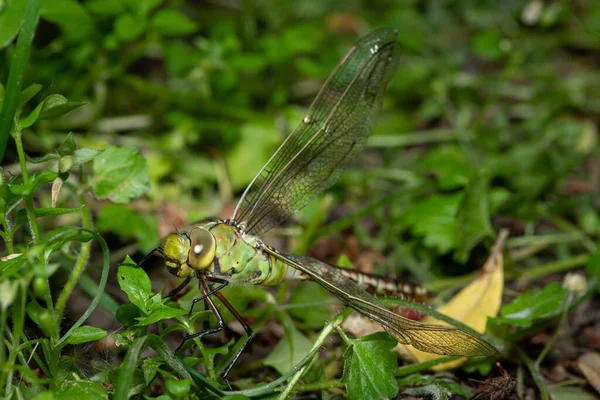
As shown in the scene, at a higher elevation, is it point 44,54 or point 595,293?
point 44,54

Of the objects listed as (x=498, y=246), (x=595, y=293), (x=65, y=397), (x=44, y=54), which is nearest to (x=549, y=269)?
(x=595, y=293)

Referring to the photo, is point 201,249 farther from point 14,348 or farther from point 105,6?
point 105,6

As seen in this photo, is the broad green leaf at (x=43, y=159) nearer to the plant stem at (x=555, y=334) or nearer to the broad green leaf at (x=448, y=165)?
the broad green leaf at (x=448, y=165)

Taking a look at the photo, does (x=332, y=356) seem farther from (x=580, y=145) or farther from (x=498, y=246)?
(x=580, y=145)

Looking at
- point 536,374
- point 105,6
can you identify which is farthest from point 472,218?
point 105,6

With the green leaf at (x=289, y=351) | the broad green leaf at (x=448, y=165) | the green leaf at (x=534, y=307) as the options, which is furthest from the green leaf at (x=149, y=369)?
the broad green leaf at (x=448, y=165)

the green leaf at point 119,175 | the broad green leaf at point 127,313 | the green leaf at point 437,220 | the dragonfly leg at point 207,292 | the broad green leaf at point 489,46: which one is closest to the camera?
the broad green leaf at point 127,313

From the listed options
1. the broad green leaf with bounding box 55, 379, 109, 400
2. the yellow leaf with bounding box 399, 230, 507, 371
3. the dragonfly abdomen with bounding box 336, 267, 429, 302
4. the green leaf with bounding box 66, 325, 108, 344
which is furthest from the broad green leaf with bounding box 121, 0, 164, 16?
the yellow leaf with bounding box 399, 230, 507, 371
